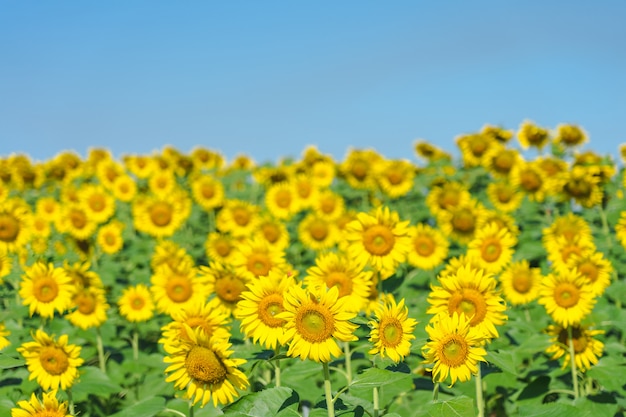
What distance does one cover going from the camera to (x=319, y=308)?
147 inches

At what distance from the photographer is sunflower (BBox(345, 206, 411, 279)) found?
5.92 m

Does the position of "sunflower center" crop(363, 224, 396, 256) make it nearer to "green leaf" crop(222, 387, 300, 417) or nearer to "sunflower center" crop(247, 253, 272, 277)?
"sunflower center" crop(247, 253, 272, 277)

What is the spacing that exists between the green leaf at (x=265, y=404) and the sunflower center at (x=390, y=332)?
21.7 inches

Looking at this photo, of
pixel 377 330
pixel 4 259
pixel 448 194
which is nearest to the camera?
pixel 377 330

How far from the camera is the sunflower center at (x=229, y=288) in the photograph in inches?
225

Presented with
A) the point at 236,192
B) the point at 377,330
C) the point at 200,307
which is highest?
the point at 236,192

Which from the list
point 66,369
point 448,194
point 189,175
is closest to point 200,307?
point 66,369

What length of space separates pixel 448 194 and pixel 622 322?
4540 mm

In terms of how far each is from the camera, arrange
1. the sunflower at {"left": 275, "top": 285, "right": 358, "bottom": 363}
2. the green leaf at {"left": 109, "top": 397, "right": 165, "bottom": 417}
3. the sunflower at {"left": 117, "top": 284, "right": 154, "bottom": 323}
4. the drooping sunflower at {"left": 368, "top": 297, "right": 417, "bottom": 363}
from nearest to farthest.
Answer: the sunflower at {"left": 275, "top": 285, "right": 358, "bottom": 363} < the drooping sunflower at {"left": 368, "top": 297, "right": 417, "bottom": 363} < the green leaf at {"left": 109, "top": 397, "right": 165, "bottom": 417} < the sunflower at {"left": 117, "top": 284, "right": 154, "bottom": 323}

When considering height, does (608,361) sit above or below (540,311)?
below

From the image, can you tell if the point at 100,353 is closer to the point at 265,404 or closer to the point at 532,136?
the point at 265,404

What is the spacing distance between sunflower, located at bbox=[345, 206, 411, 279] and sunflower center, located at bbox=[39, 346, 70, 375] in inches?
87.6

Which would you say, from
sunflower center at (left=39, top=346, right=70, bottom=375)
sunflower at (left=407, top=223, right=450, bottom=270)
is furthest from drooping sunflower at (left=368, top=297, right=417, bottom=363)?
sunflower at (left=407, top=223, right=450, bottom=270)

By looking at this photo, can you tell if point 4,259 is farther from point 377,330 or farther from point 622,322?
point 622,322
